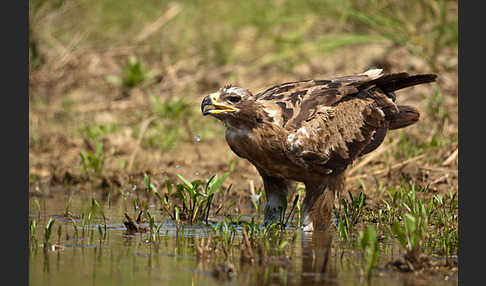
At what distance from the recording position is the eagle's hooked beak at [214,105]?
18.9ft

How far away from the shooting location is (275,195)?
6.55 m

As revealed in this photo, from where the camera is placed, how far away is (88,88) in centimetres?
1247

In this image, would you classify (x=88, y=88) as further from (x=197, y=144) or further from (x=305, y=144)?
(x=305, y=144)

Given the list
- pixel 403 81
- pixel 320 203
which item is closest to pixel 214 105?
pixel 320 203

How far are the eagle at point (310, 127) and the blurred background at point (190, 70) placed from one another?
4.26ft

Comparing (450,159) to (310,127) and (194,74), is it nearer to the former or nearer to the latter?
(310,127)

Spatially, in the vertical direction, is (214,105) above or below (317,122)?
above

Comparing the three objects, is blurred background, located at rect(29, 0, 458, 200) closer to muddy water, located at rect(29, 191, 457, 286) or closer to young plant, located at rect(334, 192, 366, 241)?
young plant, located at rect(334, 192, 366, 241)

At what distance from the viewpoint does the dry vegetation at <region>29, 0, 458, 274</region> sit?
8.46 meters

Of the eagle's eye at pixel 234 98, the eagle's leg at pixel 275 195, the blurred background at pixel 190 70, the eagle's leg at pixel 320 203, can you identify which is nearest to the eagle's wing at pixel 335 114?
the eagle's leg at pixel 320 203

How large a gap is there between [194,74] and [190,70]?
0.71ft

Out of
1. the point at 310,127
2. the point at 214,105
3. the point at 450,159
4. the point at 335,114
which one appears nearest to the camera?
the point at 214,105

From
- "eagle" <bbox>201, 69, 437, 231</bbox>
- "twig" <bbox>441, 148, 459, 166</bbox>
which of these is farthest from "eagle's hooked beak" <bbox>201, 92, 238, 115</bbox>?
"twig" <bbox>441, 148, 459, 166</bbox>

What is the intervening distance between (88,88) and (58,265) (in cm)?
812
